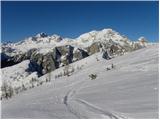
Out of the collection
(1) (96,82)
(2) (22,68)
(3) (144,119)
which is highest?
(2) (22,68)

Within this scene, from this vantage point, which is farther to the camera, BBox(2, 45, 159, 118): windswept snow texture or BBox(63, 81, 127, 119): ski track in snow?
BBox(2, 45, 159, 118): windswept snow texture

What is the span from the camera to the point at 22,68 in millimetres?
175000

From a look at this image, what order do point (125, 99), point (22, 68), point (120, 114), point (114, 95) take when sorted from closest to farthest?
point (120, 114) → point (125, 99) → point (114, 95) → point (22, 68)

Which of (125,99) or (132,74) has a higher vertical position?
(132,74)

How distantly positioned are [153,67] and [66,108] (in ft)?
28.5

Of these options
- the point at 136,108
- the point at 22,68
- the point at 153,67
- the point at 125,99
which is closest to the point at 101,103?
the point at 125,99

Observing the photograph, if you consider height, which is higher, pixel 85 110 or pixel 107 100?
pixel 107 100

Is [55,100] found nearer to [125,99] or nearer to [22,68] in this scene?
[125,99]

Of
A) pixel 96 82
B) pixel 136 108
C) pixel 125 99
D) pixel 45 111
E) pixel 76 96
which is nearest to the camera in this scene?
pixel 136 108

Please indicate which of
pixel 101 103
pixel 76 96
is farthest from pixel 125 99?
pixel 76 96

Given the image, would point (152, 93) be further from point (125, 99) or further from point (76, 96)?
point (76, 96)

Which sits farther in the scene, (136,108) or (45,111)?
(45,111)

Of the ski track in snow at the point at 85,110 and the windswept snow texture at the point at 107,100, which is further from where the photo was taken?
the windswept snow texture at the point at 107,100

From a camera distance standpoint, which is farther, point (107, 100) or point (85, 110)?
point (107, 100)
